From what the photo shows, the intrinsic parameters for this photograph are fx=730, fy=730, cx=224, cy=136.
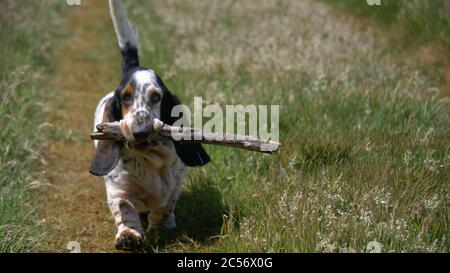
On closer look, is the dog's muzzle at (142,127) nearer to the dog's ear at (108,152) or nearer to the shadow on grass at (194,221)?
the dog's ear at (108,152)

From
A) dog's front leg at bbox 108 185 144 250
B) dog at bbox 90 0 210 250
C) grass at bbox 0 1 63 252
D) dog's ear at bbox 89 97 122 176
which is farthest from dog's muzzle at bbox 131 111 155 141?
grass at bbox 0 1 63 252

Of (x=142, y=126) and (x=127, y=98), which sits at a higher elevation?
(x=127, y=98)

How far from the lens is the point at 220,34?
8.23 metres

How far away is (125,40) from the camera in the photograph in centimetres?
493

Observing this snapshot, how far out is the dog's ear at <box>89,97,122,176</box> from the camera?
13.7 ft

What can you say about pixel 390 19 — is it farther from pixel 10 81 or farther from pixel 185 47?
pixel 10 81

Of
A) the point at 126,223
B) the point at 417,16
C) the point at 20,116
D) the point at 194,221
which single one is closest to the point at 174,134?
the point at 126,223

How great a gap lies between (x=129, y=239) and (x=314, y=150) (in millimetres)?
1397

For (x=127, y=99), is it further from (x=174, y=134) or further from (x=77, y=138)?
(x=77, y=138)

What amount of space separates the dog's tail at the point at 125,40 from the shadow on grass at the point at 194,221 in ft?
3.07

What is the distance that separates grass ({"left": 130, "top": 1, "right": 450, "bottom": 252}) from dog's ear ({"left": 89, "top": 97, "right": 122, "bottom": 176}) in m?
0.57

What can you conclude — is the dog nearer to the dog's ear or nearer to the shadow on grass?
the dog's ear

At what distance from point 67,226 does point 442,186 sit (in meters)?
2.35
